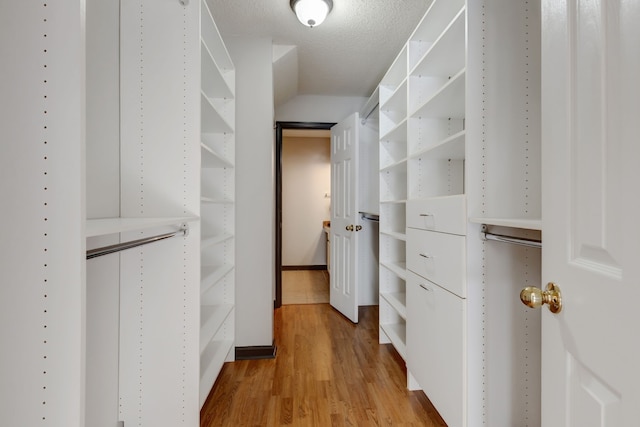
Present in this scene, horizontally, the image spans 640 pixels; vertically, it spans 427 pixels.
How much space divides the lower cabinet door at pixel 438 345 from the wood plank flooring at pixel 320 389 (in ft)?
0.74

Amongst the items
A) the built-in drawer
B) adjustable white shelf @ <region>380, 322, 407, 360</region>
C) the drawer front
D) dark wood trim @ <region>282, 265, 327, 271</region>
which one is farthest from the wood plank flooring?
dark wood trim @ <region>282, 265, 327, 271</region>

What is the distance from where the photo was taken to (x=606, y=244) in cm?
52

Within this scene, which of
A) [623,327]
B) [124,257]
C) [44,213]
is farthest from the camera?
[124,257]

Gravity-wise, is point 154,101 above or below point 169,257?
above

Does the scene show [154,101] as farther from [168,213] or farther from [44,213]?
[44,213]

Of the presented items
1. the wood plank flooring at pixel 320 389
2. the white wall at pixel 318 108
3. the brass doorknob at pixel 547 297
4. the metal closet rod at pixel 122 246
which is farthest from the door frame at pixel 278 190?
the brass doorknob at pixel 547 297

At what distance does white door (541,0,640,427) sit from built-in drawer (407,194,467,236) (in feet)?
2.03

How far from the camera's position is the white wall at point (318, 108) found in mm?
3416

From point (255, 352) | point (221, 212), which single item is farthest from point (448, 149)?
point (255, 352)

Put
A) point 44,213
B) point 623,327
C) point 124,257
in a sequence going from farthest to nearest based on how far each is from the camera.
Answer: point 124,257, point 44,213, point 623,327

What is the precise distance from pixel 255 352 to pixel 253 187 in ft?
3.89

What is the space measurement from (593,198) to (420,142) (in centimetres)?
142

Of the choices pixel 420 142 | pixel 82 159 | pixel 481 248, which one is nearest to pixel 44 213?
pixel 82 159

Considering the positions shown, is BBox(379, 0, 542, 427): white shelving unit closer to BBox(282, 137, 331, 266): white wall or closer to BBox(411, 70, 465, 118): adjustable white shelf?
BBox(411, 70, 465, 118): adjustable white shelf
